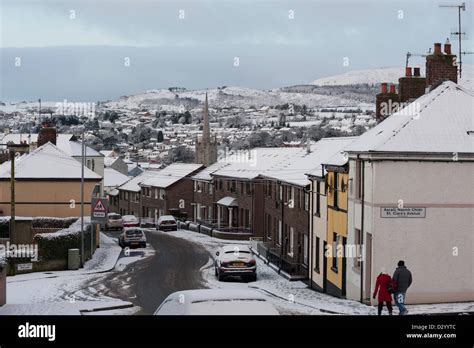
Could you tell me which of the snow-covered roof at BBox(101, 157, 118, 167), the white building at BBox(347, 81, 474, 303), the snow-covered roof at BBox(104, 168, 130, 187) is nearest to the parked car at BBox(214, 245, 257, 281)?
the white building at BBox(347, 81, 474, 303)

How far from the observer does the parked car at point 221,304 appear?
9641mm

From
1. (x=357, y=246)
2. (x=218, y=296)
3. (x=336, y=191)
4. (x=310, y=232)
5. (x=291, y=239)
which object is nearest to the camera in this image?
(x=218, y=296)

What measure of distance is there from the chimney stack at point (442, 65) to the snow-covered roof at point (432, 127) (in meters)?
0.88

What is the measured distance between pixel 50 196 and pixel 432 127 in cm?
2730

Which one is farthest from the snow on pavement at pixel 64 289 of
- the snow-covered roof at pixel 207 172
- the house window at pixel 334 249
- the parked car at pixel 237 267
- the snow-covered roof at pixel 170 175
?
the snow-covered roof at pixel 170 175

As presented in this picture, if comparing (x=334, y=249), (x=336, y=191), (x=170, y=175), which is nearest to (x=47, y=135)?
(x=170, y=175)

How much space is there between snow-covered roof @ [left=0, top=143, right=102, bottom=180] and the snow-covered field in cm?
1129

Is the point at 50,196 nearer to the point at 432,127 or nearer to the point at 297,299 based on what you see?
the point at 297,299

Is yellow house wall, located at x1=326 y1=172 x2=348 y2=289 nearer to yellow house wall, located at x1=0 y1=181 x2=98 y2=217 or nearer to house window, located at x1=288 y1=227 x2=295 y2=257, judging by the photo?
house window, located at x1=288 y1=227 x2=295 y2=257

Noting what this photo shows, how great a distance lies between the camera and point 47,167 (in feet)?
148

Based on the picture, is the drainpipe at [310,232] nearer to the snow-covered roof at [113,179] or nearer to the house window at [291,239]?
the house window at [291,239]

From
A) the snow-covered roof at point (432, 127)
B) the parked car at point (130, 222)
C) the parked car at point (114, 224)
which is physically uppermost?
the snow-covered roof at point (432, 127)

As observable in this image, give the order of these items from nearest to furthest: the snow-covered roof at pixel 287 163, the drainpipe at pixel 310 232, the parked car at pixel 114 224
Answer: the drainpipe at pixel 310 232 < the snow-covered roof at pixel 287 163 < the parked car at pixel 114 224

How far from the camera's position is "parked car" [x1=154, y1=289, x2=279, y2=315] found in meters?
9.64
